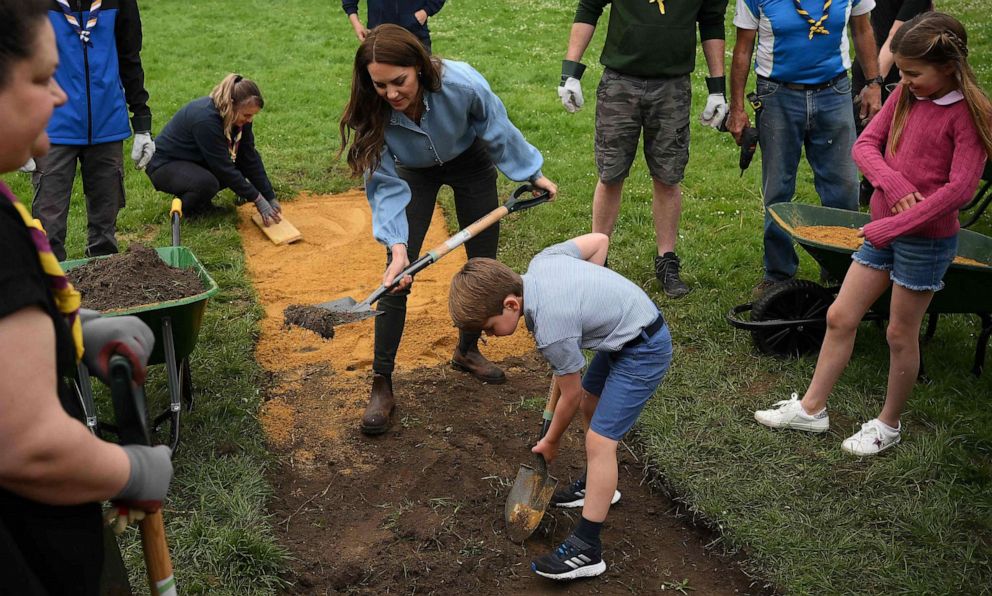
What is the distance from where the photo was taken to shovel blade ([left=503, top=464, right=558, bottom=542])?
Result: 344 centimetres

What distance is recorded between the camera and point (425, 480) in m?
3.83

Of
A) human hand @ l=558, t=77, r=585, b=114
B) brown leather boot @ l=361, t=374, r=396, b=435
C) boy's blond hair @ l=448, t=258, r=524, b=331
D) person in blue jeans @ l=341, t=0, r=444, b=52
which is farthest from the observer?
person in blue jeans @ l=341, t=0, r=444, b=52

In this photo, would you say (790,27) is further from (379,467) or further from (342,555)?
(342,555)

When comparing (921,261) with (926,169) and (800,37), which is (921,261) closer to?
(926,169)

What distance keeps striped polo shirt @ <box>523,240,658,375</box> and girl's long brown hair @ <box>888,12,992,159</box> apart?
1402 mm

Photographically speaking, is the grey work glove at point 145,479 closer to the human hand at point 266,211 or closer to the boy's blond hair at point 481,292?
the boy's blond hair at point 481,292

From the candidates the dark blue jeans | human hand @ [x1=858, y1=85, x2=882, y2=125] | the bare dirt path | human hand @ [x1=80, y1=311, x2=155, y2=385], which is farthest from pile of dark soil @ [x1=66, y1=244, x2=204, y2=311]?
human hand @ [x1=858, y1=85, x2=882, y2=125]

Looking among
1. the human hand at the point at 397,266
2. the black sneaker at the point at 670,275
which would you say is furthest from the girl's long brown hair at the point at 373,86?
the black sneaker at the point at 670,275

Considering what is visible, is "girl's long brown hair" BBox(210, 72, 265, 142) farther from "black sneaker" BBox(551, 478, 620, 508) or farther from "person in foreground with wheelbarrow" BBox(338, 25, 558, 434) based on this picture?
"black sneaker" BBox(551, 478, 620, 508)

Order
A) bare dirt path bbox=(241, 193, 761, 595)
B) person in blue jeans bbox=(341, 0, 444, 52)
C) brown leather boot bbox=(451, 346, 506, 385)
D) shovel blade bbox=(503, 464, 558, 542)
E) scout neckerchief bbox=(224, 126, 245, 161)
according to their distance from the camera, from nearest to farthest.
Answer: bare dirt path bbox=(241, 193, 761, 595)
shovel blade bbox=(503, 464, 558, 542)
brown leather boot bbox=(451, 346, 506, 385)
scout neckerchief bbox=(224, 126, 245, 161)
person in blue jeans bbox=(341, 0, 444, 52)

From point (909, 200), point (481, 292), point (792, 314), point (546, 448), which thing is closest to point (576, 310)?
point (481, 292)

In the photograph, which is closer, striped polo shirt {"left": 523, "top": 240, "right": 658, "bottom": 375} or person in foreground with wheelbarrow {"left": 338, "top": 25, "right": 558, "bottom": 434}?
striped polo shirt {"left": 523, "top": 240, "right": 658, "bottom": 375}

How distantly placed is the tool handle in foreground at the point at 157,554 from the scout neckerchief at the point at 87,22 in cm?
340

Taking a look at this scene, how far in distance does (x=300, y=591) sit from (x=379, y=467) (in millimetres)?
834
